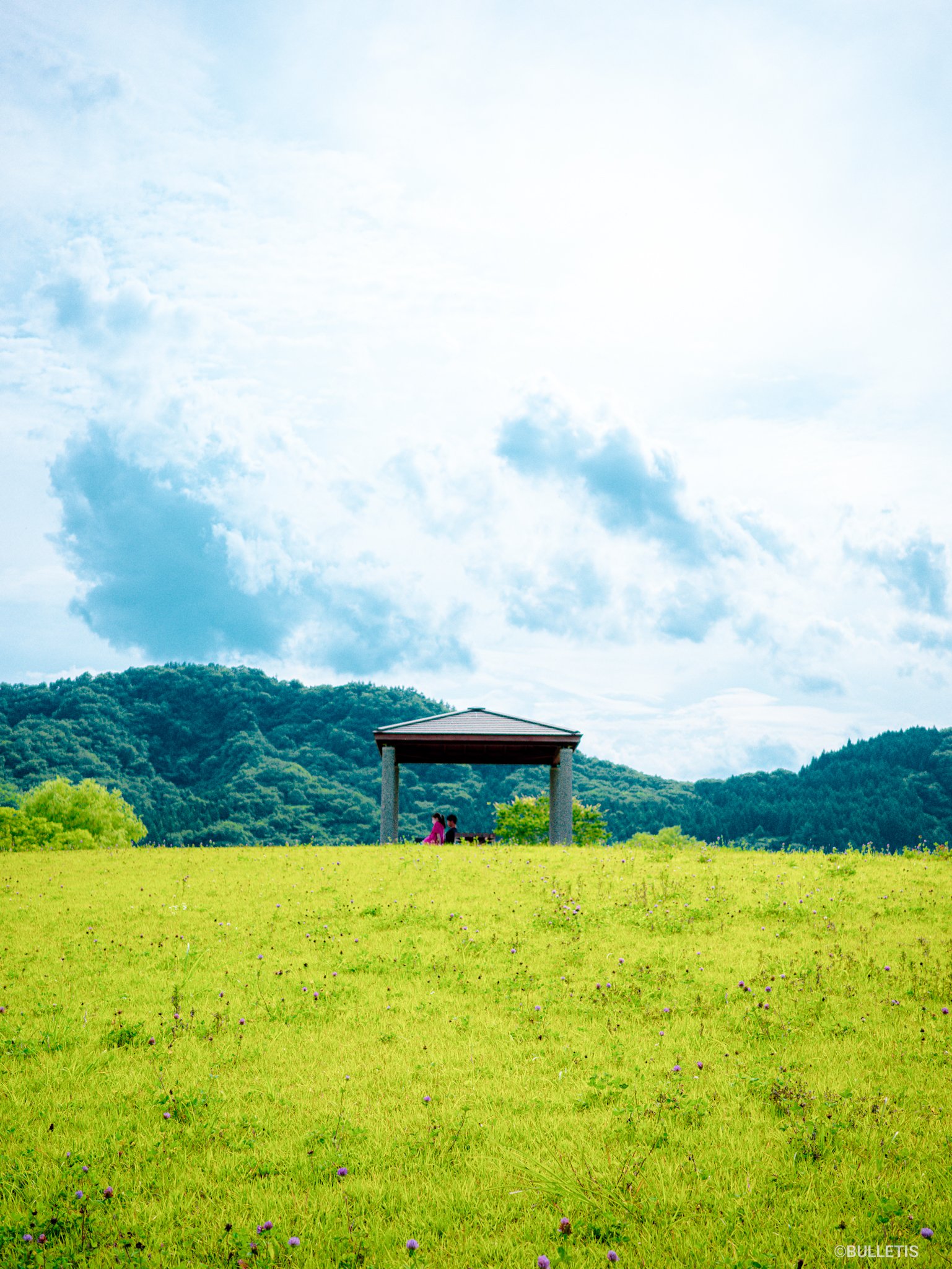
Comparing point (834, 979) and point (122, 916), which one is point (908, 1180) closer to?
point (834, 979)

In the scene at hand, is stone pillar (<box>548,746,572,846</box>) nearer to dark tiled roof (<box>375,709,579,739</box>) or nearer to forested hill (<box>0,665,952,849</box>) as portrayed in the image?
dark tiled roof (<box>375,709,579,739</box>)

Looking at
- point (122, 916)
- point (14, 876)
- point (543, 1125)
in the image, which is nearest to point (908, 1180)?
point (543, 1125)

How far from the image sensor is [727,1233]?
15.9ft

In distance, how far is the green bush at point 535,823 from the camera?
41000 mm

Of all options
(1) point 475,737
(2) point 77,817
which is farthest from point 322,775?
(1) point 475,737

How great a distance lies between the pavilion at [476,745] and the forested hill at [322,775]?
30.4 meters

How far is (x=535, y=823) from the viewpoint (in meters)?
41.0

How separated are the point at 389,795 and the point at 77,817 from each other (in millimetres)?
34453

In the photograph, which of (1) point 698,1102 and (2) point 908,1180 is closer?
(2) point 908,1180

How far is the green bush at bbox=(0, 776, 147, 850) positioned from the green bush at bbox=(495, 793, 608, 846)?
23.8 meters

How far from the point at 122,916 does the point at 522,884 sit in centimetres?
679

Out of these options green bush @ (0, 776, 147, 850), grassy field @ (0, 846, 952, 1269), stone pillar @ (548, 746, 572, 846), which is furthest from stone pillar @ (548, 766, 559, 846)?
green bush @ (0, 776, 147, 850)

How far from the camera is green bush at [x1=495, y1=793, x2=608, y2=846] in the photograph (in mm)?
41000

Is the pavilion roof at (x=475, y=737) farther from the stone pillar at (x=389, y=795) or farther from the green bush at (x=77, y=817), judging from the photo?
the green bush at (x=77, y=817)
